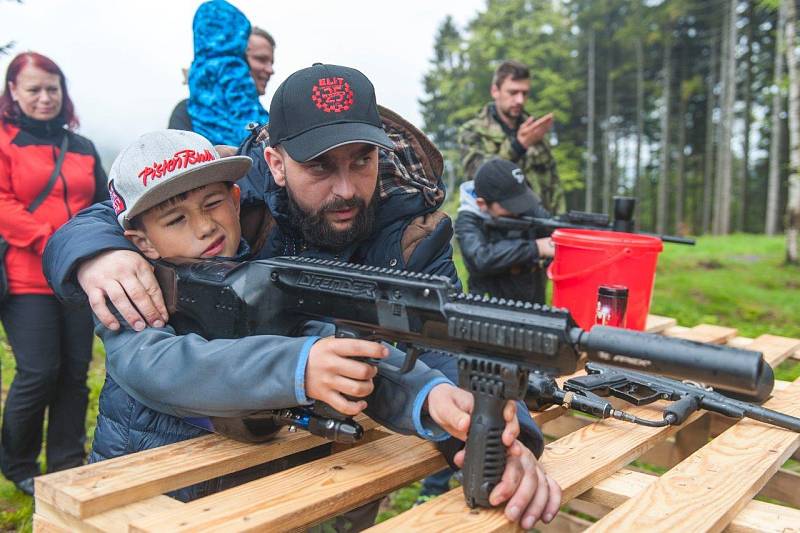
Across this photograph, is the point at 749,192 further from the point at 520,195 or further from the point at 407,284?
the point at 407,284

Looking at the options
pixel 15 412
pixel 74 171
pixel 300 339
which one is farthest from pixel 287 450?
pixel 74 171

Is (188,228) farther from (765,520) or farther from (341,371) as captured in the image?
(765,520)

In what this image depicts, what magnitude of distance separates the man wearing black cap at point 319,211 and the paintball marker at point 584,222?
5.40 feet

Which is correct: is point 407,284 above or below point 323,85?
below

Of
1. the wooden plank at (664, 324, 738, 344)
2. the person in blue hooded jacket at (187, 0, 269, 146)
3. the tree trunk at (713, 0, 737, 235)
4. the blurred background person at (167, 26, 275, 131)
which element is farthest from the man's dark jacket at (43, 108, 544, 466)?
the tree trunk at (713, 0, 737, 235)

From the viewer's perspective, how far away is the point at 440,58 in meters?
40.7

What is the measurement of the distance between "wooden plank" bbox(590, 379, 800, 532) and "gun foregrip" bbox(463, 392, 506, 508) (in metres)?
0.24

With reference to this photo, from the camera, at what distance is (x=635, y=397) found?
2.26 m

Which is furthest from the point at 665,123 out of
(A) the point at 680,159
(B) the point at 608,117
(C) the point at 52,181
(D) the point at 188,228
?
(D) the point at 188,228

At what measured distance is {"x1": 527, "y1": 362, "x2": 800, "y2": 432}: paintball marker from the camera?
2.03 m

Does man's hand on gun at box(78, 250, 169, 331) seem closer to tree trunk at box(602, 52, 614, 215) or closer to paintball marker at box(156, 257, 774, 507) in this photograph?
paintball marker at box(156, 257, 774, 507)

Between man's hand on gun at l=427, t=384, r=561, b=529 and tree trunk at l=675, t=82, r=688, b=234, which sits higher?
tree trunk at l=675, t=82, r=688, b=234

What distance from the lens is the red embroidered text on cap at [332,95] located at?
2.07 metres

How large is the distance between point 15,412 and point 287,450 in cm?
261
